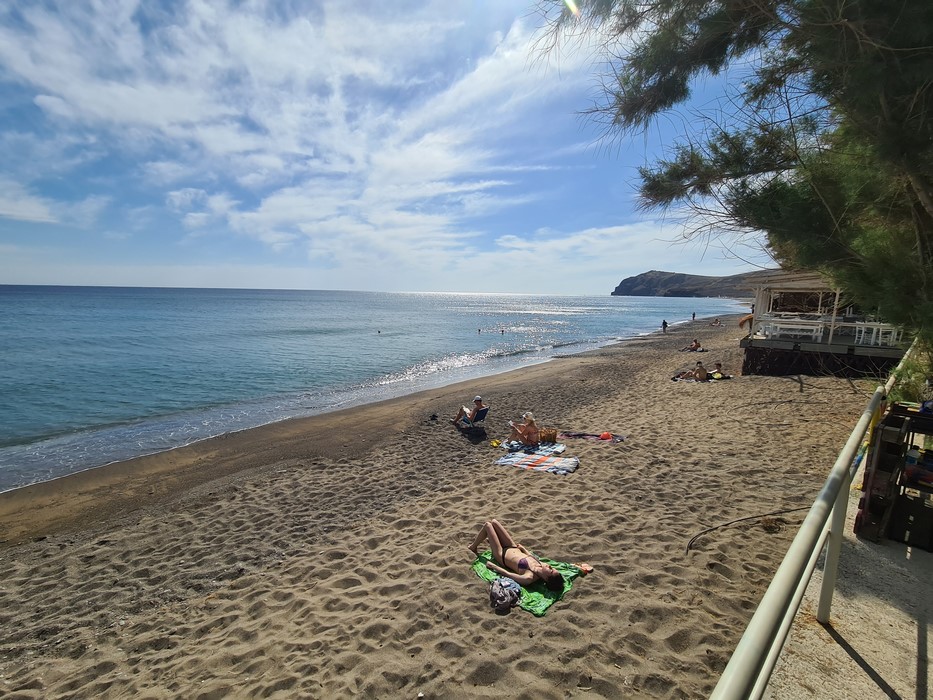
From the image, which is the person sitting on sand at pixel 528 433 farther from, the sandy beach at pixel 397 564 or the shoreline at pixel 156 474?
the shoreline at pixel 156 474

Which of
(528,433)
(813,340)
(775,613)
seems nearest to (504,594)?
(775,613)

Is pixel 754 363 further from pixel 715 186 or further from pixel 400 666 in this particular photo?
pixel 400 666

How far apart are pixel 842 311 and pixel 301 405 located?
796 inches

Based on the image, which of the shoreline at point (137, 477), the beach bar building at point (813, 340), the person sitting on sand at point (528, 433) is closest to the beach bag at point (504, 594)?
the person sitting on sand at point (528, 433)

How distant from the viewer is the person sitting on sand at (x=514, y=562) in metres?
4.39

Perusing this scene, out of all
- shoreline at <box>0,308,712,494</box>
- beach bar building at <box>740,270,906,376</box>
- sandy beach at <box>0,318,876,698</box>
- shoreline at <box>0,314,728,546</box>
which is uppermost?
beach bar building at <box>740,270,906,376</box>

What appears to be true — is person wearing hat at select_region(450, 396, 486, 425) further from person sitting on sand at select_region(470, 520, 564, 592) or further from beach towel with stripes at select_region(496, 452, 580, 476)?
person sitting on sand at select_region(470, 520, 564, 592)

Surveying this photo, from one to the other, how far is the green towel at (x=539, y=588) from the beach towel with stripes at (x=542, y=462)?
2.75 m

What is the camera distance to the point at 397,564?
5.08 metres

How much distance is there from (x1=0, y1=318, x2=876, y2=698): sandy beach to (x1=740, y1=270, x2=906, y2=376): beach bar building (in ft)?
14.1

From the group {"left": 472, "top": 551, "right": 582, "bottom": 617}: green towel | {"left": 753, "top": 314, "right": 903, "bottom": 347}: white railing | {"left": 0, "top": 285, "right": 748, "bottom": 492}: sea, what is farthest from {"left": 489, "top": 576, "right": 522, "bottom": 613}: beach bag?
{"left": 753, "top": 314, "right": 903, "bottom": 347}: white railing

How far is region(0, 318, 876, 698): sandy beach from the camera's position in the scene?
→ 141 inches

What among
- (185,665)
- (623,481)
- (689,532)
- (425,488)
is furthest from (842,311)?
(185,665)

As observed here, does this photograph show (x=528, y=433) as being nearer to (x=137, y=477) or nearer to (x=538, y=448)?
(x=538, y=448)
